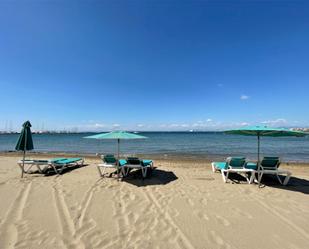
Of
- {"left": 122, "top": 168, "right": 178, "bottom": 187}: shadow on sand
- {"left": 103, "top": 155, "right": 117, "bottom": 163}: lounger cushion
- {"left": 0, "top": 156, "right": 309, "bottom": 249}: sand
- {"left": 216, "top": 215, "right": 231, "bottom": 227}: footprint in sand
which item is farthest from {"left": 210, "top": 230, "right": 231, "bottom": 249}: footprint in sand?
{"left": 103, "top": 155, "right": 117, "bottom": 163}: lounger cushion

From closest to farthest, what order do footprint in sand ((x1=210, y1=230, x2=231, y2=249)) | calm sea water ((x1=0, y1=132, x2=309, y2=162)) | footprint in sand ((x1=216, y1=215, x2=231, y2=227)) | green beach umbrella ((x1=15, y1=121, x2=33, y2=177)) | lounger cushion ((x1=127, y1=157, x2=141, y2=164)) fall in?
footprint in sand ((x1=210, y1=230, x2=231, y2=249)), footprint in sand ((x1=216, y1=215, x2=231, y2=227)), green beach umbrella ((x1=15, y1=121, x2=33, y2=177)), lounger cushion ((x1=127, y1=157, x2=141, y2=164)), calm sea water ((x1=0, y1=132, x2=309, y2=162))

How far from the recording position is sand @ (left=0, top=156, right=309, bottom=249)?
2957mm

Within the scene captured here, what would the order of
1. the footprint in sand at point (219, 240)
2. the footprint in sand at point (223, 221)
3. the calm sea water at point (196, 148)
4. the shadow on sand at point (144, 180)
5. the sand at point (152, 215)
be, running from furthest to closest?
the calm sea water at point (196, 148)
the shadow on sand at point (144, 180)
the footprint in sand at point (223, 221)
the sand at point (152, 215)
the footprint in sand at point (219, 240)

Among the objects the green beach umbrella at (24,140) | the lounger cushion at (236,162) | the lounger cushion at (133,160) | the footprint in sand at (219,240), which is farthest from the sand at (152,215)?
the green beach umbrella at (24,140)

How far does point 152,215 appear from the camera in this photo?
3.82 meters

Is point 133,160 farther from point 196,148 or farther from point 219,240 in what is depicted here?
point 196,148

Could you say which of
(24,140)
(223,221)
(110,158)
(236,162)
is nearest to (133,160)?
(110,158)

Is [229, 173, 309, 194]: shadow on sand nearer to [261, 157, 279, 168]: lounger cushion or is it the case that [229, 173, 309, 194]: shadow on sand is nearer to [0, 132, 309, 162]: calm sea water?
[261, 157, 279, 168]: lounger cushion

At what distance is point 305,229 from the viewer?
332 cm

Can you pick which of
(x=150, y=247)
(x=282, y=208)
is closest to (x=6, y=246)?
(x=150, y=247)

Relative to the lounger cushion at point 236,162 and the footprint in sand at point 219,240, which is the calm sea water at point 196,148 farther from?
the footprint in sand at point 219,240

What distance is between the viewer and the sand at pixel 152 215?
2.96 meters

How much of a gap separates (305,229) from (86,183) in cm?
592

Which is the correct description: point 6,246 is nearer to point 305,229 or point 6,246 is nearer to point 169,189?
point 169,189
